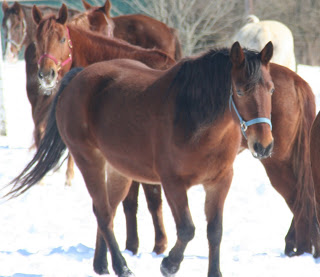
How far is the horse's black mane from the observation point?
12.8ft

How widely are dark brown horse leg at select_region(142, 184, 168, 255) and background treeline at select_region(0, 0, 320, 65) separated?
13.9 m

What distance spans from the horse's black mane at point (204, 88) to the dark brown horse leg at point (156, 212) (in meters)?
1.34

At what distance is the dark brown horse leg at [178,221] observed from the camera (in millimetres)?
3986

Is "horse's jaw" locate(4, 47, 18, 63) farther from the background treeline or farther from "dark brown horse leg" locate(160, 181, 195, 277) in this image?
the background treeline

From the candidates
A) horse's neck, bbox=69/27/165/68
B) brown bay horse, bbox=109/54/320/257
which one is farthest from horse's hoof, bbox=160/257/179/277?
horse's neck, bbox=69/27/165/68

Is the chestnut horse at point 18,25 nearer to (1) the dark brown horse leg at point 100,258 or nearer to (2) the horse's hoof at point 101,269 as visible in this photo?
(1) the dark brown horse leg at point 100,258

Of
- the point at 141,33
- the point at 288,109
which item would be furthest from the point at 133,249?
the point at 141,33

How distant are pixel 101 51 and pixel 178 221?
91.9 inches

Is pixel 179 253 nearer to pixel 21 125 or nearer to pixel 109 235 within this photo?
pixel 109 235

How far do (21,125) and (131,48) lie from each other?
24.0ft

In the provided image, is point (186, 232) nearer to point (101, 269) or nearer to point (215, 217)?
point (215, 217)

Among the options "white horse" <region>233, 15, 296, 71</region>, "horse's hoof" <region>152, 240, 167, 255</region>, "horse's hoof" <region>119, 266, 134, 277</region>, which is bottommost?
"white horse" <region>233, 15, 296, 71</region>

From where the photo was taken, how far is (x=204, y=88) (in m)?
3.97

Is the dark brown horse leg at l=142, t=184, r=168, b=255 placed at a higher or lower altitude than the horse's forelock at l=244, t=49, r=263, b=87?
lower
